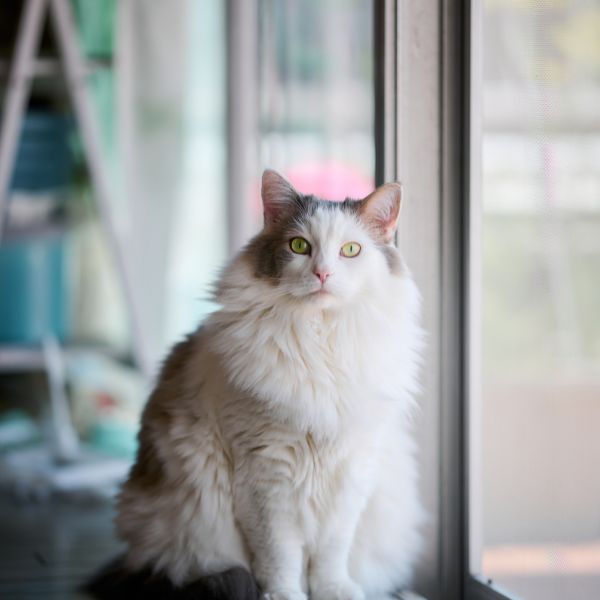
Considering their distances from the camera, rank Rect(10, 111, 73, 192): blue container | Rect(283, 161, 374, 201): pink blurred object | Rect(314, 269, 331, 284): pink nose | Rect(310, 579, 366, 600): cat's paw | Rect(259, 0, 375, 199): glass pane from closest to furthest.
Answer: Rect(314, 269, 331, 284): pink nose, Rect(310, 579, 366, 600): cat's paw, Rect(10, 111, 73, 192): blue container, Rect(259, 0, 375, 199): glass pane, Rect(283, 161, 374, 201): pink blurred object

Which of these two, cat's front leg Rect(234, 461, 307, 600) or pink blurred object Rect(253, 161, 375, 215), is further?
pink blurred object Rect(253, 161, 375, 215)

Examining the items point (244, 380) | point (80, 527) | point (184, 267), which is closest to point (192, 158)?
point (184, 267)

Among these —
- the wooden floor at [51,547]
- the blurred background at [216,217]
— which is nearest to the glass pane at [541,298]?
the blurred background at [216,217]

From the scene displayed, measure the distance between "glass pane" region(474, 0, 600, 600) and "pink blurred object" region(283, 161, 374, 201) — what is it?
1775 millimetres

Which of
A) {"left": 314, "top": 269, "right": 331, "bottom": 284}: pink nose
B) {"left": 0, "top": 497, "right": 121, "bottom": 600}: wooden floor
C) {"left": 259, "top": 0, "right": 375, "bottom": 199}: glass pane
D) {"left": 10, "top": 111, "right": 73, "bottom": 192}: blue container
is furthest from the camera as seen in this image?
{"left": 259, "top": 0, "right": 375, "bottom": 199}: glass pane

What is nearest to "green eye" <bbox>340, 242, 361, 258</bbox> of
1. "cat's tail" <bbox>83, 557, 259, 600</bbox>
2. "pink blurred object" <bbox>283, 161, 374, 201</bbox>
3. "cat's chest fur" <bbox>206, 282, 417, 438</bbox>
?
"cat's chest fur" <bbox>206, 282, 417, 438</bbox>

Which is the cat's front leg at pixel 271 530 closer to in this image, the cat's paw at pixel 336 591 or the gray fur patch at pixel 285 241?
the cat's paw at pixel 336 591

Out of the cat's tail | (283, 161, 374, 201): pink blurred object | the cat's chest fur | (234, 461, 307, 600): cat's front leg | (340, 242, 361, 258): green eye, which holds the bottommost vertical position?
the cat's tail

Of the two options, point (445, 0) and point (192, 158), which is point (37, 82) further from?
point (445, 0)

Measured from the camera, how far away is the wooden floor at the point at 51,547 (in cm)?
197

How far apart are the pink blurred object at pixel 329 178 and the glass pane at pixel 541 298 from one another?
1775 mm

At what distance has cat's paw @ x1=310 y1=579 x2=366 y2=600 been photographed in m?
1.54

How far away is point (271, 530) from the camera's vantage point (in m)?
1.51

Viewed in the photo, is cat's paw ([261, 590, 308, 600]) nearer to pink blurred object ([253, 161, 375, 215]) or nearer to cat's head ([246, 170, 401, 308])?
cat's head ([246, 170, 401, 308])
